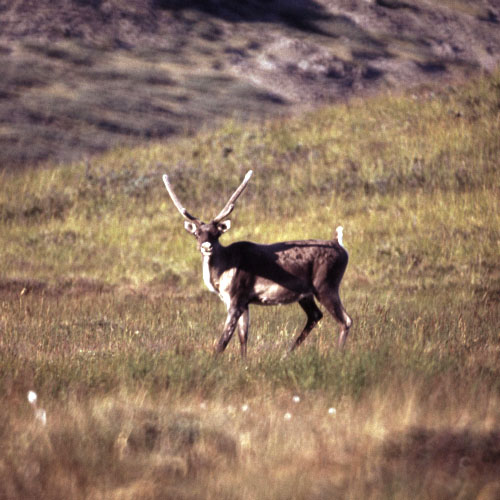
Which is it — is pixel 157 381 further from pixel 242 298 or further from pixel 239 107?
pixel 239 107

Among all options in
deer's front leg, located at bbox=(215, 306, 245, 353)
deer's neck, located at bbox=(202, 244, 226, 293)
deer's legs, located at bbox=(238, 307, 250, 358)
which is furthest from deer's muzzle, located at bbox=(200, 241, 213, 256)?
deer's legs, located at bbox=(238, 307, 250, 358)

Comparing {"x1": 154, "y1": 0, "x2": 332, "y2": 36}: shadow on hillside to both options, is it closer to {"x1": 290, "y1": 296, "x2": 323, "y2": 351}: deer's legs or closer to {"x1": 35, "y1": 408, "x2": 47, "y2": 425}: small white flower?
{"x1": 290, "y1": 296, "x2": 323, "y2": 351}: deer's legs

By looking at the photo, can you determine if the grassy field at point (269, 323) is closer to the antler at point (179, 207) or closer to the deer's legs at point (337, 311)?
the deer's legs at point (337, 311)

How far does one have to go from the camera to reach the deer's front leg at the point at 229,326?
863 centimetres

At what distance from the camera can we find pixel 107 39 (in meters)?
32.6

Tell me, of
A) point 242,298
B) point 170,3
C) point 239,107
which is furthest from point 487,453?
point 170,3

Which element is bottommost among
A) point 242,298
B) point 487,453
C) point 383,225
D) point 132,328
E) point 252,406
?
point 383,225

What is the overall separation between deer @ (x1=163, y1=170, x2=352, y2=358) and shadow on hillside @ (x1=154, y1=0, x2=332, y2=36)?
2890 cm

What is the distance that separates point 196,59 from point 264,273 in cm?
2486

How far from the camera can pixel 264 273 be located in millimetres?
9164

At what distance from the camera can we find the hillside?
25.4 meters

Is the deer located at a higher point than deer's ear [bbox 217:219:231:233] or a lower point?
lower

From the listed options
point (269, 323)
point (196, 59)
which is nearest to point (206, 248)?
point (269, 323)

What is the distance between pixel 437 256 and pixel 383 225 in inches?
79.9
